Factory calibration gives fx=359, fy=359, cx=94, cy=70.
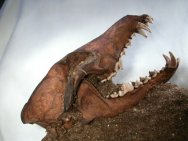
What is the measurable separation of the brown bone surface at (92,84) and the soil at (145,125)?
0.02 meters

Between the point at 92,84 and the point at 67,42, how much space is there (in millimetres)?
345

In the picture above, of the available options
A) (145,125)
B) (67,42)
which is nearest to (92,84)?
(145,125)

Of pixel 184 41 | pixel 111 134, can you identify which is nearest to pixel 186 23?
pixel 184 41

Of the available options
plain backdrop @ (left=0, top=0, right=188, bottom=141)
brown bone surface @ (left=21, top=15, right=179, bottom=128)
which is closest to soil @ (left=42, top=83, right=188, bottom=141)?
brown bone surface @ (left=21, top=15, right=179, bottom=128)

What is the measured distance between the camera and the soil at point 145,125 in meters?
0.92

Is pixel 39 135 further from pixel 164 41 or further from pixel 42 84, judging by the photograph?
pixel 164 41

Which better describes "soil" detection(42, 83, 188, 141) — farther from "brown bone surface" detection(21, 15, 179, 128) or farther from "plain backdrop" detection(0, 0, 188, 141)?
"plain backdrop" detection(0, 0, 188, 141)

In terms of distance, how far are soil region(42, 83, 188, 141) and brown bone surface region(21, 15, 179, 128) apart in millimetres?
23

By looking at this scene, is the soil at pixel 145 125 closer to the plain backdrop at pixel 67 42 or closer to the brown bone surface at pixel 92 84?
the brown bone surface at pixel 92 84

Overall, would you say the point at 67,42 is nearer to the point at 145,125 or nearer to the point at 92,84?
the point at 92,84

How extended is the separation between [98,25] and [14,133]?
0.50m

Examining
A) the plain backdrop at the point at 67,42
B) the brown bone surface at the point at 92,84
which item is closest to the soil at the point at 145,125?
the brown bone surface at the point at 92,84

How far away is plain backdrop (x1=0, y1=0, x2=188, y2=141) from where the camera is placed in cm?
125

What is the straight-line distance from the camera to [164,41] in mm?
1291
